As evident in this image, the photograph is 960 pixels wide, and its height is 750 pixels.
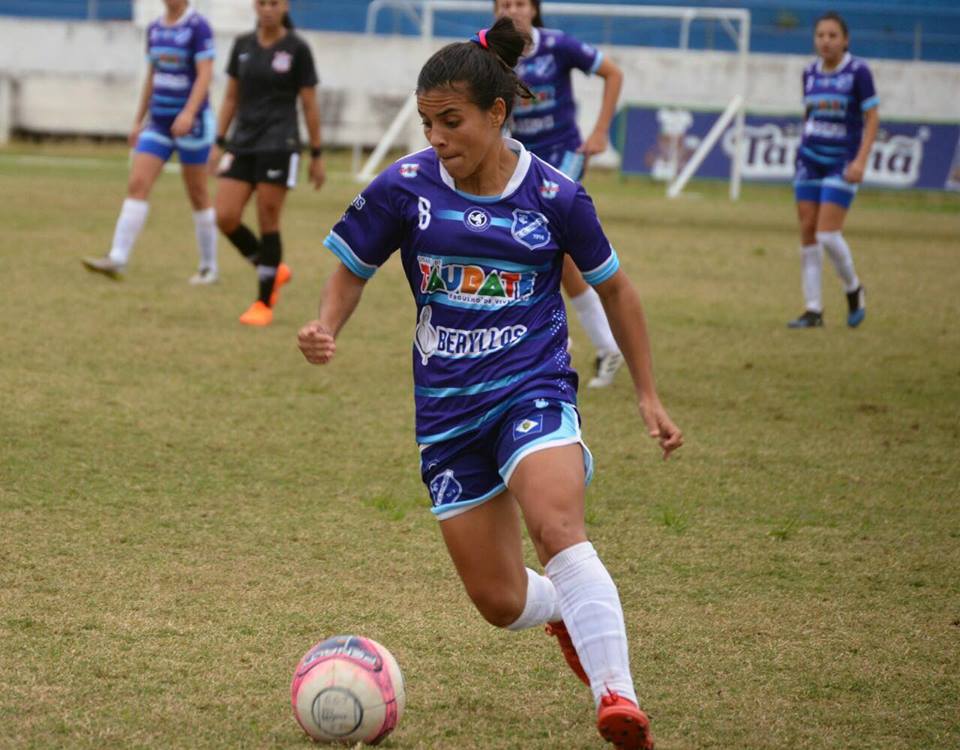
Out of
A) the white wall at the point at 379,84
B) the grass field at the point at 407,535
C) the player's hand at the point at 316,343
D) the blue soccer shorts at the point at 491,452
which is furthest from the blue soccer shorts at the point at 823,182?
the white wall at the point at 379,84

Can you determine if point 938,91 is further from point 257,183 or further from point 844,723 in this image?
point 844,723

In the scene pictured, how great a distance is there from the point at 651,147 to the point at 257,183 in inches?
628

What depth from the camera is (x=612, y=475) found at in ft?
22.4

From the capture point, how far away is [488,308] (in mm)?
3918

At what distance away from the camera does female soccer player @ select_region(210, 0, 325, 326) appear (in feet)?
34.2

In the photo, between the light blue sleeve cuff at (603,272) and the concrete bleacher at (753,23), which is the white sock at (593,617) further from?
the concrete bleacher at (753,23)

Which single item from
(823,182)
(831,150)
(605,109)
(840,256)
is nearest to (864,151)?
(831,150)

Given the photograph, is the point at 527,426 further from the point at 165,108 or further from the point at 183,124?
the point at 165,108

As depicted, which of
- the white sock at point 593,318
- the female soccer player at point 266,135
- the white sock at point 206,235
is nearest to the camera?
the white sock at point 593,318

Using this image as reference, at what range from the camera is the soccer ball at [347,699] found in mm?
3648

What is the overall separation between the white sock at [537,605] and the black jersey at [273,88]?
6804 mm

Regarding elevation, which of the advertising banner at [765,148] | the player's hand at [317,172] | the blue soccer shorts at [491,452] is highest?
the blue soccer shorts at [491,452]

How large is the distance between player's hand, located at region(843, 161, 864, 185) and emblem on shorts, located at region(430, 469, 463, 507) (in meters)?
7.61

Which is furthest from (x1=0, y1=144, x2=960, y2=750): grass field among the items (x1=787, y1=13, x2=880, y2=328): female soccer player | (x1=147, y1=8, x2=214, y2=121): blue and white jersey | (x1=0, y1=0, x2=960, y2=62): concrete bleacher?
(x1=0, y1=0, x2=960, y2=62): concrete bleacher
